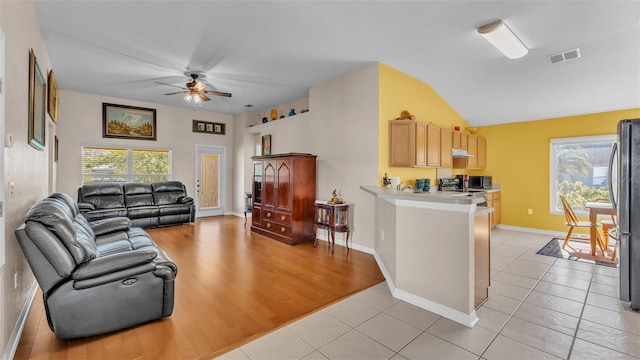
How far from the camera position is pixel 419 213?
8.63ft

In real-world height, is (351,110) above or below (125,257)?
above

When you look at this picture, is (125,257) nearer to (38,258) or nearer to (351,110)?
(38,258)

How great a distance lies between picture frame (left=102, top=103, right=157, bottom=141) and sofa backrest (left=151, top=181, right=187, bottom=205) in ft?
4.03

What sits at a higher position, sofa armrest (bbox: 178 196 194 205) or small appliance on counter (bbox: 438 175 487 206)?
small appliance on counter (bbox: 438 175 487 206)

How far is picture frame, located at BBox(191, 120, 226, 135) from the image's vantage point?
761 centimetres

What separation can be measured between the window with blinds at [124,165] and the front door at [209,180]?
792 mm

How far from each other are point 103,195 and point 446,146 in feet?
23.0

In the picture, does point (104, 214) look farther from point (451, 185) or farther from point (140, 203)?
point (451, 185)

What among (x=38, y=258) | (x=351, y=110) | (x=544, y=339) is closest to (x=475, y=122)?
(x=351, y=110)

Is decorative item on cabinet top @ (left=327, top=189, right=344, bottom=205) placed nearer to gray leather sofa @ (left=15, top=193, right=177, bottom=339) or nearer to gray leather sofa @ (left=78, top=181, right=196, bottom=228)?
gray leather sofa @ (left=15, top=193, right=177, bottom=339)

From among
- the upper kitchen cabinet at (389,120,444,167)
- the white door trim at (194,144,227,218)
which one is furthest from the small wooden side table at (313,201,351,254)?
the white door trim at (194,144,227,218)

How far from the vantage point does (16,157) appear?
2.12 m

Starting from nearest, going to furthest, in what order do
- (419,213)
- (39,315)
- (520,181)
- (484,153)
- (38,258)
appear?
(38,258), (39,315), (419,213), (520,181), (484,153)

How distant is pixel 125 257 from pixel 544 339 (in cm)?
329
